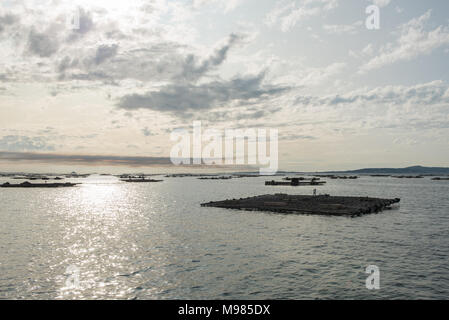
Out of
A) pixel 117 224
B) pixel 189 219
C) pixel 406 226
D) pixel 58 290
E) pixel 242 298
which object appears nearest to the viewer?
pixel 242 298

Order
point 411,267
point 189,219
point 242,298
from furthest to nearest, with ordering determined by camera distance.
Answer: point 189,219 → point 411,267 → point 242,298

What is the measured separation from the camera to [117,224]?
4859cm

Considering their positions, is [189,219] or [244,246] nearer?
[244,246]

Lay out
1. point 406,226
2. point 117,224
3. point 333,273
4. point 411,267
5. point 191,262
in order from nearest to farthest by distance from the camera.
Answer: point 333,273 → point 411,267 → point 191,262 → point 406,226 → point 117,224

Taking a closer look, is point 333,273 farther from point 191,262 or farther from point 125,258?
point 125,258

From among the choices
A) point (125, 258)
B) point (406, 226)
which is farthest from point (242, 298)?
point (406, 226)

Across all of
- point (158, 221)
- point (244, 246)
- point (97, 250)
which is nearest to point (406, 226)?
point (244, 246)

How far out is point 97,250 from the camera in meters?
31.1

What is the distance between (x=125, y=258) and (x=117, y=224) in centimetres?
2217

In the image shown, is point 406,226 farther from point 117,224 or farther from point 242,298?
point 117,224
